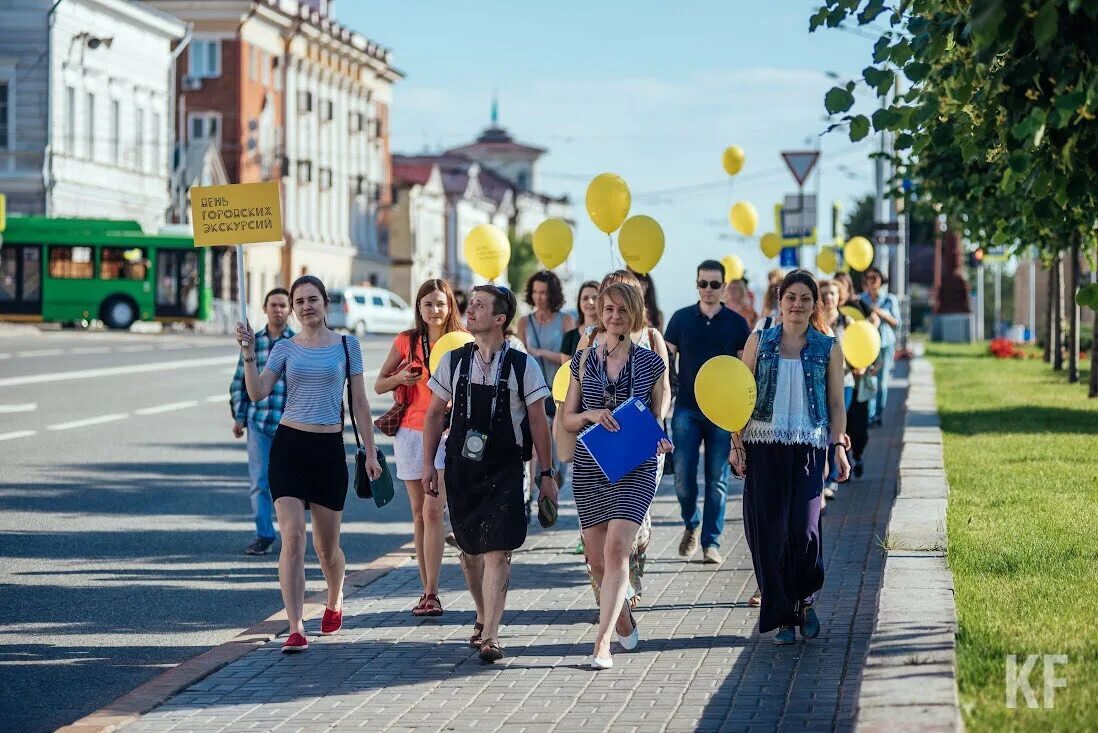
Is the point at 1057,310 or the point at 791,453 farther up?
the point at 1057,310

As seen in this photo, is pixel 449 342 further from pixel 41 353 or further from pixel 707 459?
pixel 41 353

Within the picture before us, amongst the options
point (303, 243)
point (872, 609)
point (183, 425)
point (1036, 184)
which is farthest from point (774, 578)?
point (303, 243)

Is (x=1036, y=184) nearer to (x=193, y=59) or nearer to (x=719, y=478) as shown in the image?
Answer: (x=719, y=478)

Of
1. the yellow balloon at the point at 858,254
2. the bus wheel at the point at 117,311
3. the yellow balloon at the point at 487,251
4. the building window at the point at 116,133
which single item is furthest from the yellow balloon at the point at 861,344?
the building window at the point at 116,133

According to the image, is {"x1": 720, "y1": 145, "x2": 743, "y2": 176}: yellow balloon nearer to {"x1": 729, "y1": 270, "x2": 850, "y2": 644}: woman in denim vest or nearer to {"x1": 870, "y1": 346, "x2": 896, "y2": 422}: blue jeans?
{"x1": 870, "y1": 346, "x2": 896, "y2": 422}: blue jeans

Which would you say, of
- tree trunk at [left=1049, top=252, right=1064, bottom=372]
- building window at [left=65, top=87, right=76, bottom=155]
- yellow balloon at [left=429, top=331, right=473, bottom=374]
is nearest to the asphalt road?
yellow balloon at [left=429, top=331, right=473, bottom=374]

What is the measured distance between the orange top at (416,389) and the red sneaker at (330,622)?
133 cm

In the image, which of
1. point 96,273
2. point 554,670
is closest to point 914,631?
point 554,670

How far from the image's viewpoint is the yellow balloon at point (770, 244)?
29516 millimetres

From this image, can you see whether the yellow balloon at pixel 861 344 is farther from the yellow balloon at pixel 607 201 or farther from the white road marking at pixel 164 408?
the white road marking at pixel 164 408

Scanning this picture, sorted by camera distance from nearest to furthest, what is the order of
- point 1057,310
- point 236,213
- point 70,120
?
point 236,213
point 1057,310
point 70,120

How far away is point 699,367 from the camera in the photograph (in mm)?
11406

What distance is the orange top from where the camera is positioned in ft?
32.5

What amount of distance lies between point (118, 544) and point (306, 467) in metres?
4.22
